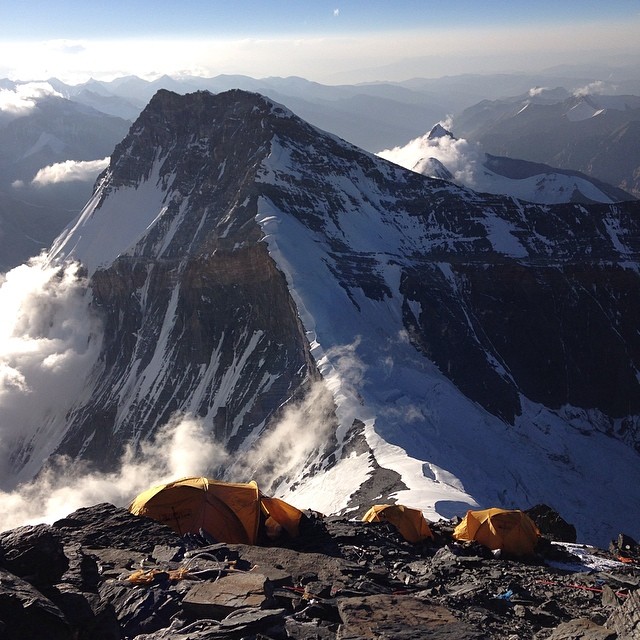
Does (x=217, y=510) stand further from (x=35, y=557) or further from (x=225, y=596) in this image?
(x=35, y=557)

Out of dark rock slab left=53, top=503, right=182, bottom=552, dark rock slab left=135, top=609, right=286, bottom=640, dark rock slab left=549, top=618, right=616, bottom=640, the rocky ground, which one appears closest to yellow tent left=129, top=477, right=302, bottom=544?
the rocky ground

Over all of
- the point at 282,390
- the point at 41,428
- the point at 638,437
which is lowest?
the point at 41,428

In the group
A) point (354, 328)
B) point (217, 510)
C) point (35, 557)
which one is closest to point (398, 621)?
point (35, 557)

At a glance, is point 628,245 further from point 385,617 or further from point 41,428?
point 385,617

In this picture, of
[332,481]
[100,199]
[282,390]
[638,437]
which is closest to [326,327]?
[282,390]

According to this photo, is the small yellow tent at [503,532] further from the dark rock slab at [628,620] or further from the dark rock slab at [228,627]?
the dark rock slab at [228,627]
